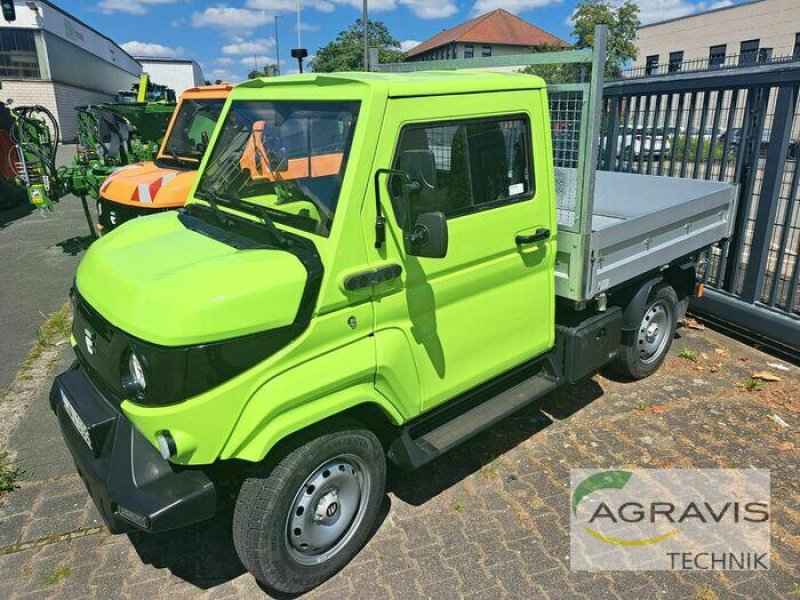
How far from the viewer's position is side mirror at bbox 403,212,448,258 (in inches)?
106

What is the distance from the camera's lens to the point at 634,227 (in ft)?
13.5

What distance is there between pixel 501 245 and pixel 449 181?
523 millimetres

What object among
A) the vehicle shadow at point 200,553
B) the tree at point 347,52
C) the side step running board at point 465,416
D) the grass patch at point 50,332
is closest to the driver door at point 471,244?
the side step running board at point 465,416

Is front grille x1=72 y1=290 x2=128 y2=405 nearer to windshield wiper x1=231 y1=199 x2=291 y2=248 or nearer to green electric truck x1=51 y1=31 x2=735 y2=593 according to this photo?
green electric truck x1=51 y1=31 x2=735 y2=593

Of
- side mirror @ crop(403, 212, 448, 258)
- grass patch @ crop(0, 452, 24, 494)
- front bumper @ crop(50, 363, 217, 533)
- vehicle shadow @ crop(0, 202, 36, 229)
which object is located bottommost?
grass patch @ crop(0, 452, 24, 494)

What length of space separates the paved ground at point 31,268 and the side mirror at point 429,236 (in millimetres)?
4276

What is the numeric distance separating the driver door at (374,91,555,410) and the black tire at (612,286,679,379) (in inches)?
54.2

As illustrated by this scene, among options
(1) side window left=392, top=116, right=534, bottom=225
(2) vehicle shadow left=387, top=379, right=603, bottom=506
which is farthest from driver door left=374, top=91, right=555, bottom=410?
(2) vehicle shadow left=387, top=379, right=603, bottom=506

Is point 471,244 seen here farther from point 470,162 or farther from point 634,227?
A: point 634,227

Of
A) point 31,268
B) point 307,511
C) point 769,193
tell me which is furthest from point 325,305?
point 31,268

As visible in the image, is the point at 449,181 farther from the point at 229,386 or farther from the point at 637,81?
the point at 637,81

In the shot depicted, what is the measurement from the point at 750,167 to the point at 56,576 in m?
6.38

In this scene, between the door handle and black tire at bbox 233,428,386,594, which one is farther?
the door handle

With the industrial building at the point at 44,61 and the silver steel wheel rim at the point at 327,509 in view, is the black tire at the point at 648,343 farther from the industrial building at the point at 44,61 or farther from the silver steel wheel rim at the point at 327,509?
the industrial building at the point at 44,61
